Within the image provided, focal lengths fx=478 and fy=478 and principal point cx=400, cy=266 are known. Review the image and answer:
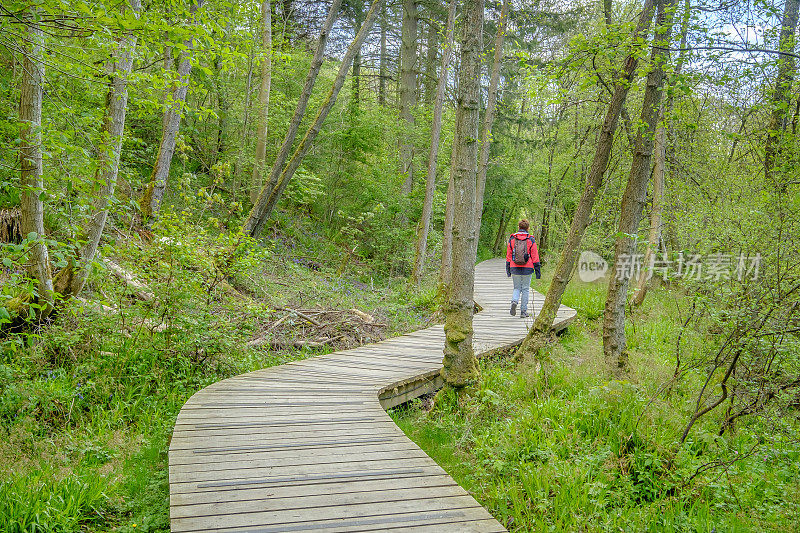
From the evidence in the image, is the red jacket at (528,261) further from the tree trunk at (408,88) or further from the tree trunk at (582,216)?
the tree trunk at (408,88)

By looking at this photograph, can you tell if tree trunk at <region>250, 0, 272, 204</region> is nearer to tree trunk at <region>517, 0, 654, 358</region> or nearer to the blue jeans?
the blue jeans

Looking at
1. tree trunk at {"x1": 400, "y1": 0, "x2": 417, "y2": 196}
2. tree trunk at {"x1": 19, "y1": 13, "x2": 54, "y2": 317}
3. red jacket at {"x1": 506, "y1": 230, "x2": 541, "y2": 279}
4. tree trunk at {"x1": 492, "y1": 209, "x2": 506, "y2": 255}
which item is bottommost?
tree trunk at {"x1": 492, "y1": 209, "x2": 506, "y2": 255}

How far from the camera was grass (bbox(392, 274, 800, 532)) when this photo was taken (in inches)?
162

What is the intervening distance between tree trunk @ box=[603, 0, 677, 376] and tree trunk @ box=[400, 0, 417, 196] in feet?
36.6

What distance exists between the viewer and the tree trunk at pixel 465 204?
18.9 ft

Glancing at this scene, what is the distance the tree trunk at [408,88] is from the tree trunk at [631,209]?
11.1 meters

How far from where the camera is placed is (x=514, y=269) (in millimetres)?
10680

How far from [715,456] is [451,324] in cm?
318

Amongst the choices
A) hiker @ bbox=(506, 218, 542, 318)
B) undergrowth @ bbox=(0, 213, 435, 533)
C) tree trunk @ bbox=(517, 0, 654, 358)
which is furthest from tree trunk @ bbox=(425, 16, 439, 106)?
undergrowth @ bbox=(0, 213, 435, 533)

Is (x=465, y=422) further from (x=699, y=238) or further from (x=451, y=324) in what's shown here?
(x=699, y=238)

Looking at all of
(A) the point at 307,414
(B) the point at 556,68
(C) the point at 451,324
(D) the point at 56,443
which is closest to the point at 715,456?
(C) the point at 451,324

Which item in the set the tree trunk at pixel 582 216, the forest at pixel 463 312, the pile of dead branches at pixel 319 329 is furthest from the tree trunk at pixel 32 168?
the tree trunk at pixel 582 216

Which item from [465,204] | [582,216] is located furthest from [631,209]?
[465,204]

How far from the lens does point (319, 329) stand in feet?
29.3
